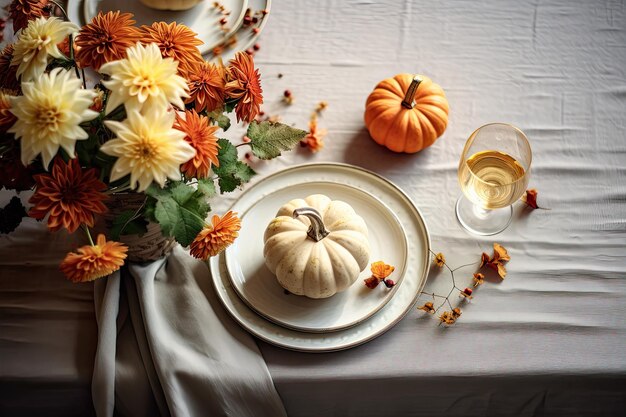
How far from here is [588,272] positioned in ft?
3.21

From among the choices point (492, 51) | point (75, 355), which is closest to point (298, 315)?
point (75, 355)

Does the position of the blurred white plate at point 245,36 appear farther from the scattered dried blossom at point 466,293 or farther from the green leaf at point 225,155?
the scattered dried blossom at point 466,293

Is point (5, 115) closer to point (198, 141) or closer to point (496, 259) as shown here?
point (198, 141)

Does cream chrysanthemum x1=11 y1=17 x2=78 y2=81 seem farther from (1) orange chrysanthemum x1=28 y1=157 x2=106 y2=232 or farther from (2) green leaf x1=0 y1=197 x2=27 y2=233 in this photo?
(2) green leaf x1=0 y1=197 x2=27 y2=233

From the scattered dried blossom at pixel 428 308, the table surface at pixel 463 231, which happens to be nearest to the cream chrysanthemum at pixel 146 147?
the table surface at pixel 463 231

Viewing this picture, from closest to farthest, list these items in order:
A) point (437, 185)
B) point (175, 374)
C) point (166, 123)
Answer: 1. point (166, 123)
2. point (175, 374)
3. point (437, 185)

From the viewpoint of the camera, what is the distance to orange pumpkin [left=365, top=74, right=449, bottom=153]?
42.6 inches

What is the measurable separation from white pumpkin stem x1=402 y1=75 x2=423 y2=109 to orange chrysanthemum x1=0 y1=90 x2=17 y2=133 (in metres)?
0.70

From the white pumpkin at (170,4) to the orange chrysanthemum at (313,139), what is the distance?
0.40m

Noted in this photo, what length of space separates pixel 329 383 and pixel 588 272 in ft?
1.62

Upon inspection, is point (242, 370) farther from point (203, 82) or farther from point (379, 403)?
point (203, 82)

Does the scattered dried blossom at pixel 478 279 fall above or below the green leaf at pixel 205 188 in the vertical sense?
above

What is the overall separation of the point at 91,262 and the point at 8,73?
304 mm

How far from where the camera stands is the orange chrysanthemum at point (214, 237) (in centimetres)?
75
